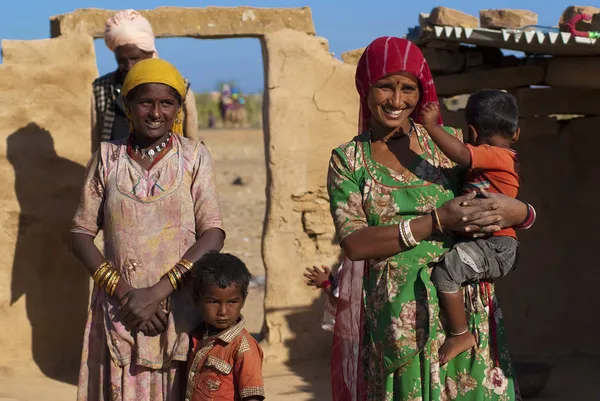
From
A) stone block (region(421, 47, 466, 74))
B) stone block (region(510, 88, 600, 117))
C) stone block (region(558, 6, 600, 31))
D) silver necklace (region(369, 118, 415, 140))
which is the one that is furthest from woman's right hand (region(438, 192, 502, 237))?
stone block (region(510, 88, 600, 117))

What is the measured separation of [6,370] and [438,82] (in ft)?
12.3

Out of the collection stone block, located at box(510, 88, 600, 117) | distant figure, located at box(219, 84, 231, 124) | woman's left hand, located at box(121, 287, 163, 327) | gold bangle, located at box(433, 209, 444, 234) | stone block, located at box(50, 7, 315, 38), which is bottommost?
woman's left hand, located at box(121, 287, 163, 327)

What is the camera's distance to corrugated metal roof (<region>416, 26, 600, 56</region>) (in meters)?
5.77

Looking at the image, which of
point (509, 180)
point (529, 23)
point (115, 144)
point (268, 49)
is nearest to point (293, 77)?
point (268, 49)

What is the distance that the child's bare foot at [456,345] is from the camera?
327 cm

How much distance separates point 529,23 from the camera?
7.00 meters

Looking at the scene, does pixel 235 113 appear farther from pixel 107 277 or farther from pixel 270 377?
pixel 107 277

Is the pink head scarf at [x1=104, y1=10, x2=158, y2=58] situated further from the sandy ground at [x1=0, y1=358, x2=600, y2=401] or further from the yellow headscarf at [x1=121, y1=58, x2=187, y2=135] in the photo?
the sandy ground at [x1=0, y1=358, x2=600, y2=401]

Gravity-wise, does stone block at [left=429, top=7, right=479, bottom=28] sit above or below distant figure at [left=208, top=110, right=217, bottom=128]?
below

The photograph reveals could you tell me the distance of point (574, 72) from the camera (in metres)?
6.57

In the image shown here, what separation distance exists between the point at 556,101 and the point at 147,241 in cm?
447

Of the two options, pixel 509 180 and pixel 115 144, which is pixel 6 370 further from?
pixel 509 180

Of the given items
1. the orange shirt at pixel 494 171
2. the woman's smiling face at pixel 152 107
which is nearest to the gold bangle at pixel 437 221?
the orange shirt at pixel 494 171

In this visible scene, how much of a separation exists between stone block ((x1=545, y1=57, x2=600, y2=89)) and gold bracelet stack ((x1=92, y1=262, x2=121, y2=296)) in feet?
12.3
